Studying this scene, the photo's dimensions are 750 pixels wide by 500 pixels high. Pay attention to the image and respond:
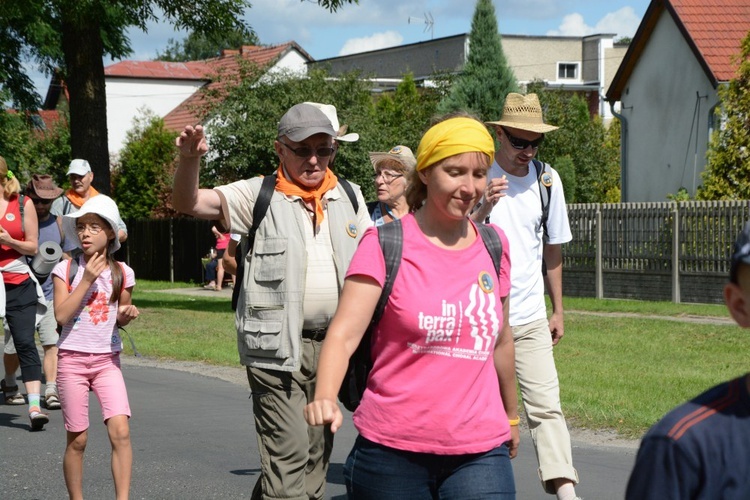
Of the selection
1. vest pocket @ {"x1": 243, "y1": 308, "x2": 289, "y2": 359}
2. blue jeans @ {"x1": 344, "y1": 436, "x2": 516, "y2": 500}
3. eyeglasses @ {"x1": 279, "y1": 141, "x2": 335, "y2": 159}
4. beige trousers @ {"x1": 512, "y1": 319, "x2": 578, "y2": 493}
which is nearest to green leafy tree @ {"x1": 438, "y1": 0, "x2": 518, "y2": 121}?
beige trousers @ {"x1": 512, "y1": 319, "x2": 578, "y2": 493}

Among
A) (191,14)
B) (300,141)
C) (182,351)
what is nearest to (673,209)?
(191,14)

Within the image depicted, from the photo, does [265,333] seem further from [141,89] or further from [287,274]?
[141,89]

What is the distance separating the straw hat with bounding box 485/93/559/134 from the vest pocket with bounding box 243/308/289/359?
1.64m

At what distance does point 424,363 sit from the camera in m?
3.53

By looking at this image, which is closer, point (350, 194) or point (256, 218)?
point (256, 218)

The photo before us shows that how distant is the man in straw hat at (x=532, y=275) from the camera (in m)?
5.81

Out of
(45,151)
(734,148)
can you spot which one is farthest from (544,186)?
(45,151)

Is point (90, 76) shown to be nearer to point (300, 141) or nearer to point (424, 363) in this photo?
point (300, 141)

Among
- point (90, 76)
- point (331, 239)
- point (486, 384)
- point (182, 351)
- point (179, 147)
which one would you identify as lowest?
point (182, 351)

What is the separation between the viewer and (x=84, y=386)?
593cm

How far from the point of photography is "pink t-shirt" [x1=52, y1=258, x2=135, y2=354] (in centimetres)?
596

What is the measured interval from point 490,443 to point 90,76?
56.3 feet

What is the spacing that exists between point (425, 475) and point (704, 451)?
1.56 meters

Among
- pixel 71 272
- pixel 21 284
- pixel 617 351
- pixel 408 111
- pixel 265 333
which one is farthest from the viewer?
pixel 408 111
